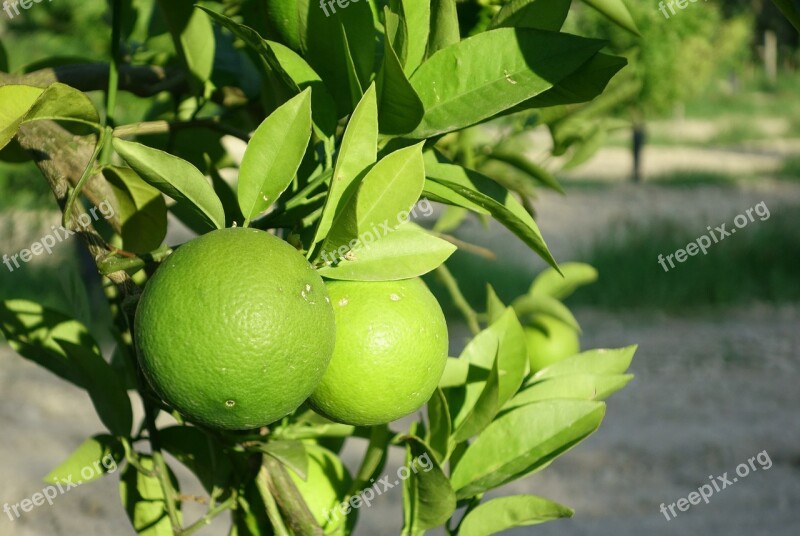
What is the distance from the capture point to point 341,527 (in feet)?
2.16

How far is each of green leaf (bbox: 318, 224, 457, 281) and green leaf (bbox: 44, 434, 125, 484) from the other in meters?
0.30

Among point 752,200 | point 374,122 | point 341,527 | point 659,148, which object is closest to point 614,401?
point 341,527

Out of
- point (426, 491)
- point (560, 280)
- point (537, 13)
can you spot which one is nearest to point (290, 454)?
point (426, 491)

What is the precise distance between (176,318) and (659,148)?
974 cm

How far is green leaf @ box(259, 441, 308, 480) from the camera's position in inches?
21.8

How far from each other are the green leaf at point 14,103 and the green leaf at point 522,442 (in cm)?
37

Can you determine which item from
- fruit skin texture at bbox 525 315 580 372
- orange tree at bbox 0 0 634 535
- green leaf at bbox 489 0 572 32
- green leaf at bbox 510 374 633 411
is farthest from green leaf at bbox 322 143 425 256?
fruit skin texture at bbox 525 315 580 372

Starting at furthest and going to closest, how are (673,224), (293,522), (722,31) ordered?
1. (722,31)
2. (673,224)
3. (293,522)

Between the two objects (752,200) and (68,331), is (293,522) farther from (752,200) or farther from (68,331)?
(752,200)

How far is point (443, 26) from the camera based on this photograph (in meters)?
0.51

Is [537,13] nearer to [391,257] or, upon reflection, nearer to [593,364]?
[391,257]

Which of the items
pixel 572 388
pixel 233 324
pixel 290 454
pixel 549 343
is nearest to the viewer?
pixel 233 324

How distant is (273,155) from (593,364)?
35cm

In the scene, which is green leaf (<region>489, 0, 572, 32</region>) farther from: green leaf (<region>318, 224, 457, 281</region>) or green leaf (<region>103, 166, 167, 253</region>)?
green leaf (<region>103, 166, 167, 253</region>)
